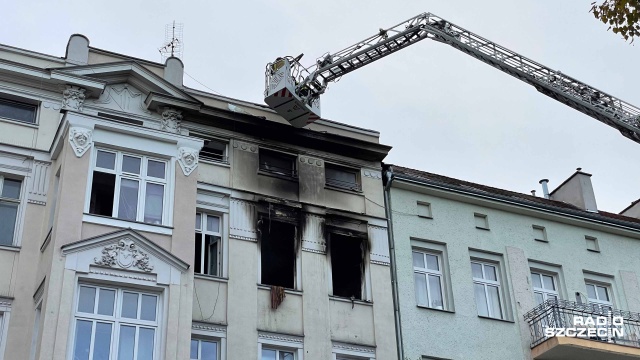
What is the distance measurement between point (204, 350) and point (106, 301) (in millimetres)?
2768

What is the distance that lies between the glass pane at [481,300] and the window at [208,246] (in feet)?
24.0

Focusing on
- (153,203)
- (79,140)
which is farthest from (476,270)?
(79,140)

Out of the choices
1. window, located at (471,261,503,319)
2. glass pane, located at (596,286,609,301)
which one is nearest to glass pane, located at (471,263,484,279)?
window, located at (471,261,503,319)

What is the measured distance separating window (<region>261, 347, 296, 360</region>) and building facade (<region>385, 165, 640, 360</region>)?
9.79 ft

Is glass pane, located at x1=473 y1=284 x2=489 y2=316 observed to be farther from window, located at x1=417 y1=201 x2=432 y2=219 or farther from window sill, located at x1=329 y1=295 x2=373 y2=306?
window sill, located at x1=329 y1=295 x2=373 y2=306

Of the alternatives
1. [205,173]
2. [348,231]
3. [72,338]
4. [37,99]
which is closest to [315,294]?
[348,231]

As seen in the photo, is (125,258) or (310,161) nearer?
(125,258)

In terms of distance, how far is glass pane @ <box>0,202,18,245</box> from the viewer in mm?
18516

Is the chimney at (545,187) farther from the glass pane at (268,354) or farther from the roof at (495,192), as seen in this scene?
the glass pane at (268,354)

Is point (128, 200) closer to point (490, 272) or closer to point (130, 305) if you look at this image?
point (130, 305)

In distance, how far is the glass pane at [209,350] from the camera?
18922mm

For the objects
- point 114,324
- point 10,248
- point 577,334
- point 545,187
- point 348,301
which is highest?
point 545,187

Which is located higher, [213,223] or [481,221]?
[481,221]

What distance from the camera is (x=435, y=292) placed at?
2280 centimetres
